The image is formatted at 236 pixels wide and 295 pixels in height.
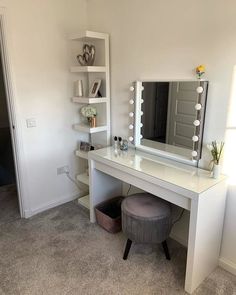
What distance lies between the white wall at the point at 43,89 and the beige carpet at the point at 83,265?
0.48 metres

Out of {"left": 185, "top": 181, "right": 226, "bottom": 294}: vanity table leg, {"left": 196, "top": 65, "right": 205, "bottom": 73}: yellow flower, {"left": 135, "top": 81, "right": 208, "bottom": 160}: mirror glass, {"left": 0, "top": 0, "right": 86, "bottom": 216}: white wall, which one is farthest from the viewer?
{"left": 0, "top": 0, "right": 86, "bottom": 216}: white wall

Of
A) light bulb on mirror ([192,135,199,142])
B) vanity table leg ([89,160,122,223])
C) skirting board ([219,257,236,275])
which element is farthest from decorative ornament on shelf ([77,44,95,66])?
skirting board ([219,257,236,275])

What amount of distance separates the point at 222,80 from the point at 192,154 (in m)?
0.62

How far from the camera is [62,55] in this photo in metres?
2.71

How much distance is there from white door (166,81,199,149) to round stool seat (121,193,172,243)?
586 mm

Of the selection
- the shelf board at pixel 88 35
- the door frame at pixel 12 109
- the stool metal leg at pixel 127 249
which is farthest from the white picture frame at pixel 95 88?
the stool metal leg at pixel 127 249

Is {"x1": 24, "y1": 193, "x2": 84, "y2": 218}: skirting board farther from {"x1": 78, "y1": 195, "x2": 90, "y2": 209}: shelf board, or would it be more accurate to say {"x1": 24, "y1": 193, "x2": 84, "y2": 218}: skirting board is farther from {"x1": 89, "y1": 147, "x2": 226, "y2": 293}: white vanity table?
{"x1": 89, "y1": 147, "x2": 226, "y2": 293}: white vanity table

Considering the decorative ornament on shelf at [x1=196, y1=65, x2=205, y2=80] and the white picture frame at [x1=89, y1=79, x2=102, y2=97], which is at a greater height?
the decorative ornament on shelf at [x1=196, y1=65, x2=205, y2=80]

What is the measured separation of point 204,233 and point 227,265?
51 centimetres

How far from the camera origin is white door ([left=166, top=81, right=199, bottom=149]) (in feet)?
6.50

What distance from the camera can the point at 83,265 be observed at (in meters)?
2.06

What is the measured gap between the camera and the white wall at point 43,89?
2396mm

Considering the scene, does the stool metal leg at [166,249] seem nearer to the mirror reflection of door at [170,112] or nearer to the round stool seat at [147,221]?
the round stool seat at [147,221]

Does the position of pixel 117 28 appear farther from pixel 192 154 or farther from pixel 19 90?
pixel 192 154
